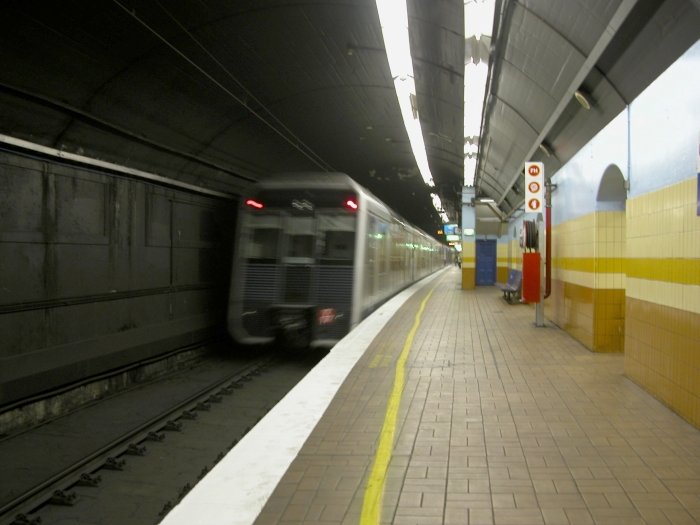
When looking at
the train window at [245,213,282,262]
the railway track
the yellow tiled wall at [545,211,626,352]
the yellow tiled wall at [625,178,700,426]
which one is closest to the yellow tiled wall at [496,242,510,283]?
the train window at [245,213,282,262]

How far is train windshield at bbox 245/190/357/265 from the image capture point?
35.7ft

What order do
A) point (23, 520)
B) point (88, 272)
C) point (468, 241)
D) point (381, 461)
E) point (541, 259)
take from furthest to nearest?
point (468, 241), point (541, 259), point (88, 272), point (23, 520), point (381, 461)

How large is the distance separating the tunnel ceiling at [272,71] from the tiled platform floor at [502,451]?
155 inches

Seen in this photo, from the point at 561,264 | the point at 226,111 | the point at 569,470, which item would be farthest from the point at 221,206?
the point at 569,470

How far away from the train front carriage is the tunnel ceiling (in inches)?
81.5

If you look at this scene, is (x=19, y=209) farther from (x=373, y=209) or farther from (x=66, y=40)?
(x=373, y=209)

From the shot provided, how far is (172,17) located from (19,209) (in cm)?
312

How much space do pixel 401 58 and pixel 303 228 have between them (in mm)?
3326

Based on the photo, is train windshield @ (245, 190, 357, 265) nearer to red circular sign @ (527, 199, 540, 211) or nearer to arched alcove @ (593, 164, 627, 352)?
red circular sign @ (527, 199, 540, 211)

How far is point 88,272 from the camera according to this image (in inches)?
353

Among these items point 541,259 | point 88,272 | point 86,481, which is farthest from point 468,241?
point 86,481

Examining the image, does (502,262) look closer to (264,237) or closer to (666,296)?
(264,237)

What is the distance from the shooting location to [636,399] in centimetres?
601

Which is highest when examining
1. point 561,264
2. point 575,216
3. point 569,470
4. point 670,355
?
point 575,216
